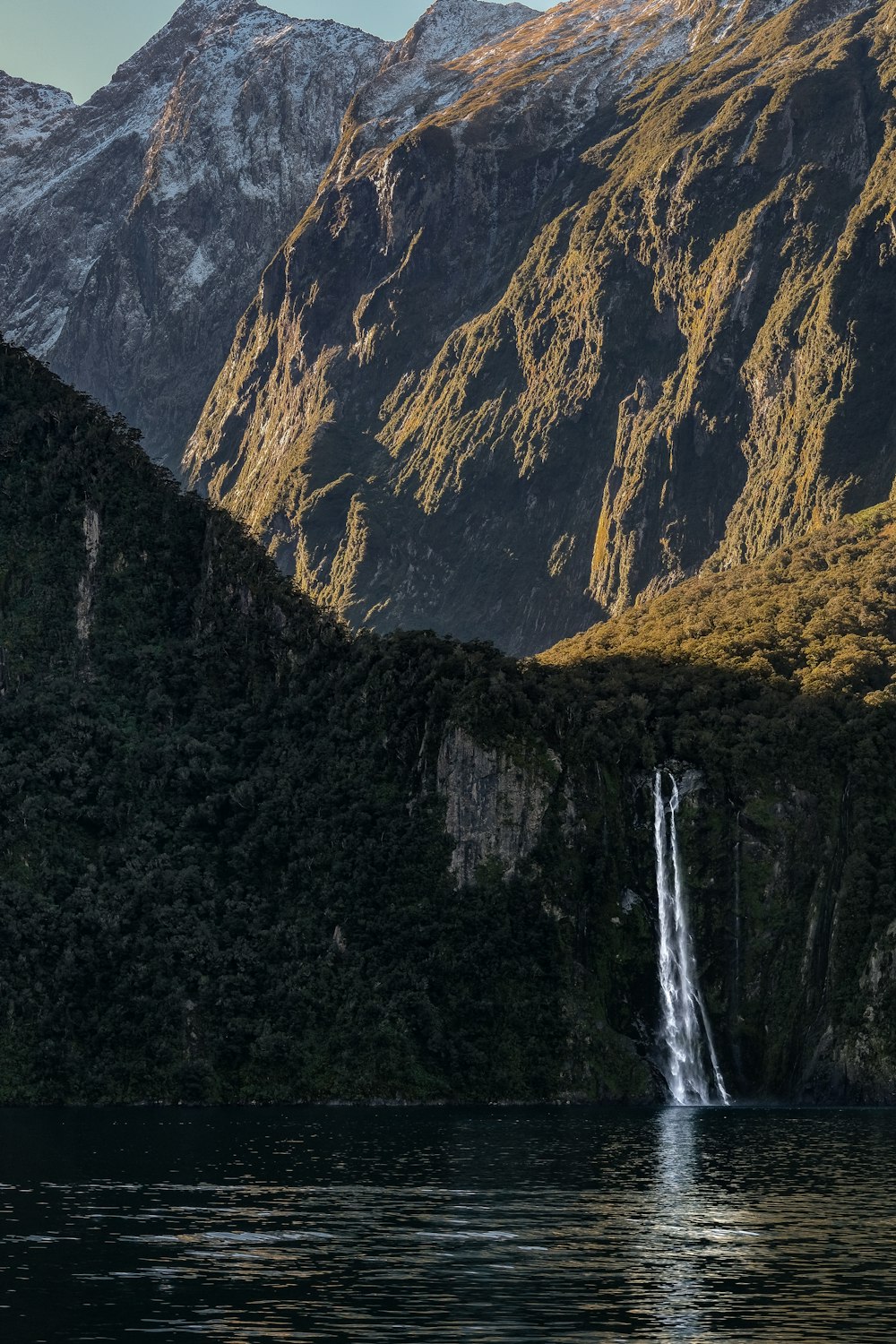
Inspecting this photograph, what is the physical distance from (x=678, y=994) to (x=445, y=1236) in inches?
2856

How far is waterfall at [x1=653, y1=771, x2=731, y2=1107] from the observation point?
122m

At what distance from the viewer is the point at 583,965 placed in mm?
125375

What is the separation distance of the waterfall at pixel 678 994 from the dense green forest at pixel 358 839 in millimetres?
1069

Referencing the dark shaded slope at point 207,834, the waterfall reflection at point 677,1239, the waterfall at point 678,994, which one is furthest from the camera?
the waterfall at point 678,994

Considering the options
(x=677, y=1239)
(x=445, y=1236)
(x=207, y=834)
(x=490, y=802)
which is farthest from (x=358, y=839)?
(x=677, y=1239)

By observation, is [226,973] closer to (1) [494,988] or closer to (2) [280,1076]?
(2) [280,1076]

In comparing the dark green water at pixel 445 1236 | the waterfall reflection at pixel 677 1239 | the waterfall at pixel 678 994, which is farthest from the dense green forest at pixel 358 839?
the waterfall reflection at pixel 677 1239

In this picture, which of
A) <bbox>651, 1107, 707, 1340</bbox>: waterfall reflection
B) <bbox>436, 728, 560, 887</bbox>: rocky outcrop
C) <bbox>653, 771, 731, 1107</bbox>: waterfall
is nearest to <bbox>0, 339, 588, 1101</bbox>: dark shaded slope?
<bbox>436, 728, 560, 887</bbox>: rocky outcrop

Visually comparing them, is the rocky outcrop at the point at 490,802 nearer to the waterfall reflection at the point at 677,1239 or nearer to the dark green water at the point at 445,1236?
the dark green water at the point at 445,1236

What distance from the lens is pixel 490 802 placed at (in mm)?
129375

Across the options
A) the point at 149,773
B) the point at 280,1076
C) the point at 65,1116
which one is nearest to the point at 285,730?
the point at 149,773

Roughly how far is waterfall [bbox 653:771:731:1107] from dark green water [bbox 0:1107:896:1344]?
109 ft

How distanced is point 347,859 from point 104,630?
102 ft

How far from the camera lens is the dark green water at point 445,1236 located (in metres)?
42.9
